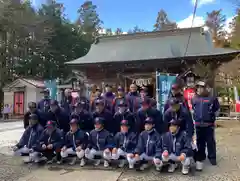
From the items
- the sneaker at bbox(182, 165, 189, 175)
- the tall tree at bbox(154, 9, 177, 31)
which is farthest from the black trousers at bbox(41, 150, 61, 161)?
the tall tree at bbox(154, 9, 177, 31)

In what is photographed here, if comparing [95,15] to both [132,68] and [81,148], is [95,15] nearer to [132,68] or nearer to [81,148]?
[132,68]

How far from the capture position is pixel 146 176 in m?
4.29

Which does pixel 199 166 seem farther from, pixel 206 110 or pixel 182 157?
pixel 206 110

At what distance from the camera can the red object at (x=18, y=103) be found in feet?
64.3

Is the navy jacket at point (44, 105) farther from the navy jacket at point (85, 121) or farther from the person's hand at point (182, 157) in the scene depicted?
the person's hand at point (182, 157)

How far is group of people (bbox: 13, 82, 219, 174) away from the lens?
4488mm

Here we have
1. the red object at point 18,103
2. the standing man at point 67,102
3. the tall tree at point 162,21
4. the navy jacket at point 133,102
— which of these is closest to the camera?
the navy jacket at point 133,102

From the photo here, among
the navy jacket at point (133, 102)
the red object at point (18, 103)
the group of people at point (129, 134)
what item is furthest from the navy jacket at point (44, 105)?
the red object at point (18, 103)

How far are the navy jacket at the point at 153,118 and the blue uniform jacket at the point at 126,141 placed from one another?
10.8 inches

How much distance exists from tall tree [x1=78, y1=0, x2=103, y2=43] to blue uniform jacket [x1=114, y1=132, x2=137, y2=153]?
100 feet

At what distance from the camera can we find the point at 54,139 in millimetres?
5070

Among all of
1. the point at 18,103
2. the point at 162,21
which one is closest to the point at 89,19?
the point at 162,21

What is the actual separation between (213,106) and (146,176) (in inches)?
70.6

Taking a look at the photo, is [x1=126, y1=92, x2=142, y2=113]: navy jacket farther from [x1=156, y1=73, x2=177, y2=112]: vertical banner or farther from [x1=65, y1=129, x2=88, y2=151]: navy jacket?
[x1=156, y1=73, x2=177, y2=112]: vertical banner
